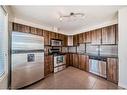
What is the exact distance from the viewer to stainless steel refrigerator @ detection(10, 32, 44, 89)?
2602 millimetres

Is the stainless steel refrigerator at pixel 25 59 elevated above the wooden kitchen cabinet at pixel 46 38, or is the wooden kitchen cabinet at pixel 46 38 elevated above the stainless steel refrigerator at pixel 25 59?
the wooden kitchen cabinet at pixel 46 38

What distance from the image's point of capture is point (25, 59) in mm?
2922

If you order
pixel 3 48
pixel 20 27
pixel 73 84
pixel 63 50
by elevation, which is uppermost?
pixel 20 27

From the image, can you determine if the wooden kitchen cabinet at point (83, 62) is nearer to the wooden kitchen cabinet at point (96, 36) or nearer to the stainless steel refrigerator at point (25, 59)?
the wooden kitchen cabinet at point (96, 36)

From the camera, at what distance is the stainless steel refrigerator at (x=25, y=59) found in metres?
2.60

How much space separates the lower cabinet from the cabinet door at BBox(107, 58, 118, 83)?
2.38 meters

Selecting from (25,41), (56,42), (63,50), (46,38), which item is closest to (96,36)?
(56,42)

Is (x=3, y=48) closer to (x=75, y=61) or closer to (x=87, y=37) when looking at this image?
(x=87, y=37)

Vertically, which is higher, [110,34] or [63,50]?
[110,34]

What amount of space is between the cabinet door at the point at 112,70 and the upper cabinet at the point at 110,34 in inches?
26.1

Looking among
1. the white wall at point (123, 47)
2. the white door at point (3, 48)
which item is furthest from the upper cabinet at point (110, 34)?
the white door at point (3, 48)

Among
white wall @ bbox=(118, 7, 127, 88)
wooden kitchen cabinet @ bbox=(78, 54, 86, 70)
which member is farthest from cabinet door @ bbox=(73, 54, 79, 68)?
white wall @ bbox=(118, 7, 127, 88)

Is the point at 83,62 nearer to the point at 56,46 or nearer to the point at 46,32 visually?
the point at 56,46

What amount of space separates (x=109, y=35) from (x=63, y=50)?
3.07 metres
